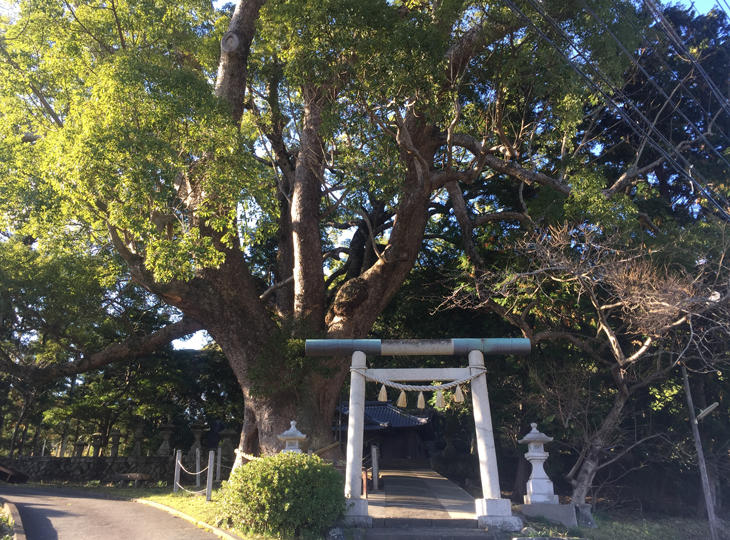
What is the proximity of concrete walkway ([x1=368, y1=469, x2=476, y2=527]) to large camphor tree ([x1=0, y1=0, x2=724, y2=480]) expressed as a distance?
80.9 inches

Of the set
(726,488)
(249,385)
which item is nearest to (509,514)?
(249,385)

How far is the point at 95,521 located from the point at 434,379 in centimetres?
607

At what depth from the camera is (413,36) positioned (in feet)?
34.2

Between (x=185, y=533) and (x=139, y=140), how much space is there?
21.1ft

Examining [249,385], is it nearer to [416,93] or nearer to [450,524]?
[450,524]

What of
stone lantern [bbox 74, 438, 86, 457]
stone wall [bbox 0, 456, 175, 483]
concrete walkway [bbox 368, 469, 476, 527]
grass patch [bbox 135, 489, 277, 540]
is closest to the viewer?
grass patch [bbox 135, 489, 277, 540]

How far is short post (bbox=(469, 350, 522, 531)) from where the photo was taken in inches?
321

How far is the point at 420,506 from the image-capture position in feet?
33.1

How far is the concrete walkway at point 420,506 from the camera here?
845 centimetres

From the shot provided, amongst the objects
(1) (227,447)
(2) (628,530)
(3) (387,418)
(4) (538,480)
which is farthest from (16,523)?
(3) (387,418)

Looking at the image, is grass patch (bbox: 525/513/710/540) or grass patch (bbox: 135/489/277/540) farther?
grass patch (bbox: 525/513/710/540)

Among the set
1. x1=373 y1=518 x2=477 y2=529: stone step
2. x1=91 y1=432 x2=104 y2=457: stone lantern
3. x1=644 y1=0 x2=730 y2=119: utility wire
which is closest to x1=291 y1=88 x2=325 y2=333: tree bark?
x1=373 y1=518 x2=477 y2=529: stone step

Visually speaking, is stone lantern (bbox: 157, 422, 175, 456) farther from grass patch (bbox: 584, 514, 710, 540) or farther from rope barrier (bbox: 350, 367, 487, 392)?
grass patch (bbox: 584, 514, 710, 540)

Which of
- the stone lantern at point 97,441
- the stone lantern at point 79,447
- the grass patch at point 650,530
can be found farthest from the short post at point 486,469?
the stone lantern at point 97,441
